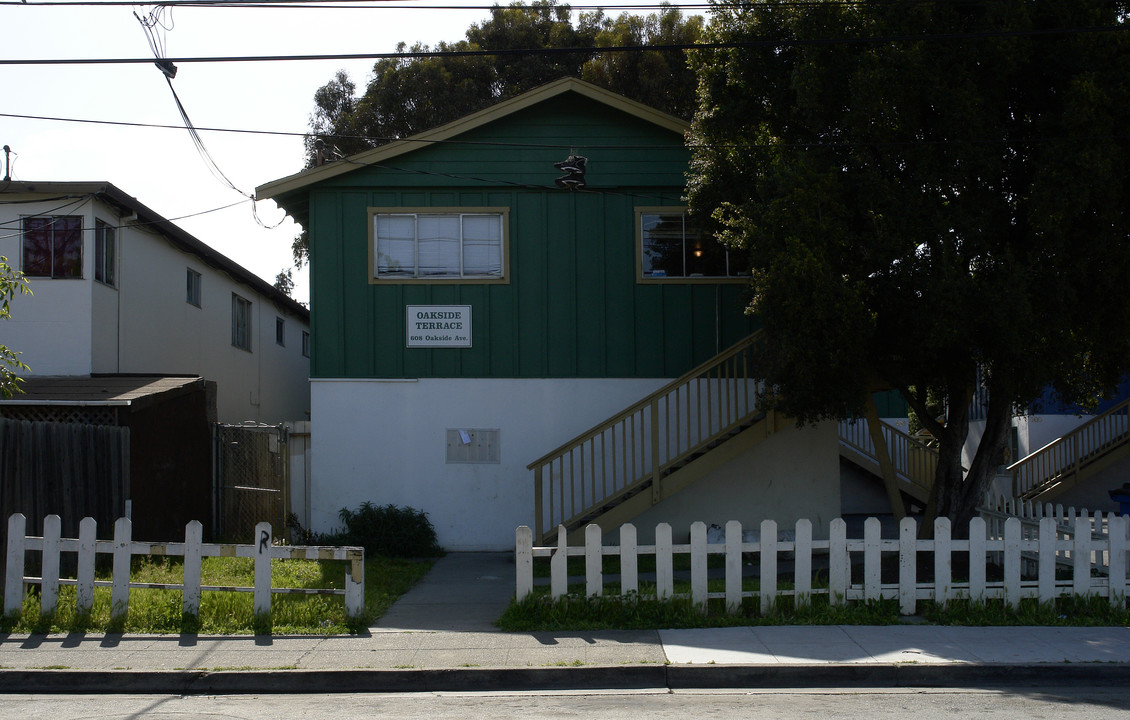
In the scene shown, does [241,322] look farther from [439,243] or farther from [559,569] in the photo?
[559,569]

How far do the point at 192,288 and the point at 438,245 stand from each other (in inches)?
320

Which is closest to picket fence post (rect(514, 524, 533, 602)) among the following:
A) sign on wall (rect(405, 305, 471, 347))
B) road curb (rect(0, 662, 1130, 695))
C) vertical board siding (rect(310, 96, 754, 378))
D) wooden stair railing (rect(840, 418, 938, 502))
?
road curb (rect(0, 662, 1130, 695))

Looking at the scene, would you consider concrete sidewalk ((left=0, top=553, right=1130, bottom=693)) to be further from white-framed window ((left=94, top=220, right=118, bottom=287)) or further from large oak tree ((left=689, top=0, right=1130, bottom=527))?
white-framed window ((left=94, top=220, right=118, bottom=287))

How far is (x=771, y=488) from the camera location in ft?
46.1

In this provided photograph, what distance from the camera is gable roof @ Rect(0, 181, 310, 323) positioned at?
48.5 feet

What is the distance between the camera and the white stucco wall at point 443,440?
45.8ft

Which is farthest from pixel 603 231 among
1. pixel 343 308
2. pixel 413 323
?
pixel 343 308

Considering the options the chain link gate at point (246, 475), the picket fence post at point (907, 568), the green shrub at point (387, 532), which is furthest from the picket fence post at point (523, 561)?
the chain link gate at point (246, 475)

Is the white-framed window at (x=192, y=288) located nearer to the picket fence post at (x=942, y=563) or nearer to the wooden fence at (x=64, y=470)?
the wooden fence at (x=64, y=470)

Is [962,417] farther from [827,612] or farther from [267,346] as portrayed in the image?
[267,346]

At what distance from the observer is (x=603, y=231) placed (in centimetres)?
1432

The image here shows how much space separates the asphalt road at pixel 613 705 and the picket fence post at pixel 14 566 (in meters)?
1.89

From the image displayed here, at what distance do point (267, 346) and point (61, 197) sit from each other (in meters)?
9.95

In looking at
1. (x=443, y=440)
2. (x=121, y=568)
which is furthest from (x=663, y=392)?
(x=121, y=568)
